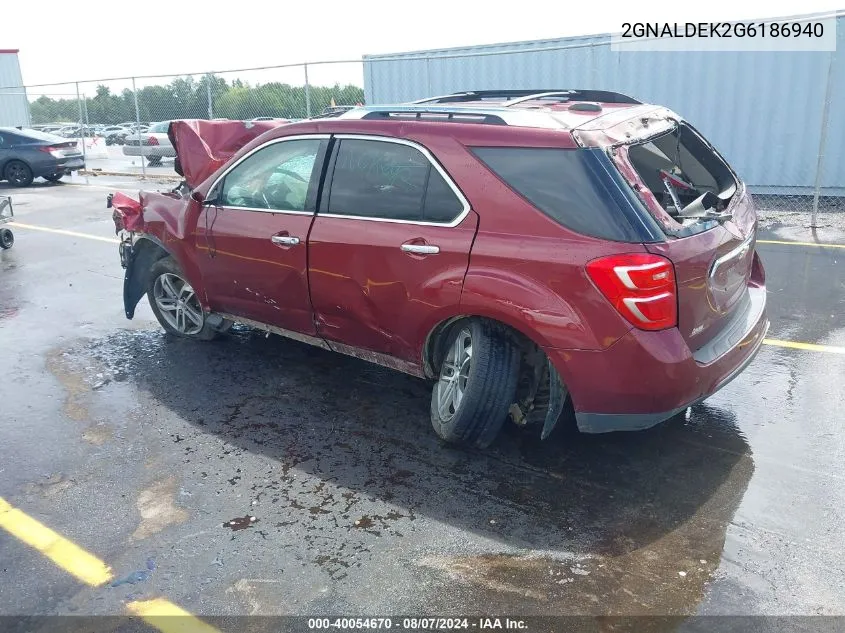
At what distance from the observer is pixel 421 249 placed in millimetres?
3857

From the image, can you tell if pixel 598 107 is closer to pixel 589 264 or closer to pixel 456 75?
pixel 589 264

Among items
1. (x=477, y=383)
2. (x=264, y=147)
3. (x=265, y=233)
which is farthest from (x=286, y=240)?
(x=477, y=383)

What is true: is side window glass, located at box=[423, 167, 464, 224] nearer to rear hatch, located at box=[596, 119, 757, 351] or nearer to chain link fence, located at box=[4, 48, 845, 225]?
rear hatch, located at box=[596, 119, 757, 351]

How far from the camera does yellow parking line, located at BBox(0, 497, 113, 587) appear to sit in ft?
10.2

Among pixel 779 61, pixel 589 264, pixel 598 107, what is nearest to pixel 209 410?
pixel 589 264

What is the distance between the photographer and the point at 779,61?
11.7 m

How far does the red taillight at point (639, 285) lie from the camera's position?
10.8 ft

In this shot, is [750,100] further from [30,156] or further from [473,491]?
[30,156]

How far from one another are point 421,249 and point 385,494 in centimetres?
124

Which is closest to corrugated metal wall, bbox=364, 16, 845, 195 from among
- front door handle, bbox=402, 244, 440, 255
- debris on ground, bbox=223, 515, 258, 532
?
front door handle, bbox=402, 244, 440, 255

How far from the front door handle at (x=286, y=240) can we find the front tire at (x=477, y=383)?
1.13 meters

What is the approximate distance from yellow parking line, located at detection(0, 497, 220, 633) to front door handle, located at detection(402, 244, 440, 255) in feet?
6.49

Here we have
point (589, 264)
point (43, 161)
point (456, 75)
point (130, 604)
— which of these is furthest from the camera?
point (43, 161)

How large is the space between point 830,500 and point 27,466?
13.3ft
